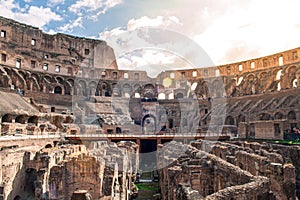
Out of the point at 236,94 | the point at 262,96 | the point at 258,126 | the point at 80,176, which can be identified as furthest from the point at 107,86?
the point at 80,176

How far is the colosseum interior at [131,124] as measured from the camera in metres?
11.1

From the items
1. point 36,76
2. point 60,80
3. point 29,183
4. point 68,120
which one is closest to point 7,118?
point 68,120

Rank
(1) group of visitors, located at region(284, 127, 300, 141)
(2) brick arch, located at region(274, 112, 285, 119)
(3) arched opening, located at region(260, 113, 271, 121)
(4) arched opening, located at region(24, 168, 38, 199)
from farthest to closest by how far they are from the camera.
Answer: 1. (3) arched opening, located at region(260, 113, 271, 121)
2. (2) brick arch, located at region(274, 112, 285, 119)
3. (1) group of visitors, located at region(284, 127, 300, 141)
4. (4) arched opening, located at region(24, 168, 38, 199)

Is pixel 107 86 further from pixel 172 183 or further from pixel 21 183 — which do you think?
pixel 172 183

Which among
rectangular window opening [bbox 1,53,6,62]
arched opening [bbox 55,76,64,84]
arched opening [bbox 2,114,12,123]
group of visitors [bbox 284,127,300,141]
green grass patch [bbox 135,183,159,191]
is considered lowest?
green grass patch [bbox 135,183,159,191]

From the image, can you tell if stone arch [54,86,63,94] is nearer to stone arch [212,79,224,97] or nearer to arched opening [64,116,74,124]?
arched opening [64,116,74,124]

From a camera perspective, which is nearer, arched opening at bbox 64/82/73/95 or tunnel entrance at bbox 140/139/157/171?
tunnel entrance at bbox 140/139/157/171

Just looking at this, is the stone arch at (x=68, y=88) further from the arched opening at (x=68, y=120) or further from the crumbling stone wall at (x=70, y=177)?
the crumbling stone wall at (x=70, y=177)

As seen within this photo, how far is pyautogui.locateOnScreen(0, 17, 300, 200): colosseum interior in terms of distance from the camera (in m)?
11.1

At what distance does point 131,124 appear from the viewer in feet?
151

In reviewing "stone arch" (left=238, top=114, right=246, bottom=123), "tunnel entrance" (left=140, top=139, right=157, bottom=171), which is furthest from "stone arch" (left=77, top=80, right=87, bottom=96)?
"stone arch" (left=238, top=114, right=246, bottom=123)

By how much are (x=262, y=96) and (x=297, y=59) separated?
33.7 ft

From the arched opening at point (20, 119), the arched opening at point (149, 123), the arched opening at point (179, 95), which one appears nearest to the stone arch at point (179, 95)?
the arched opening at point (179, 95)

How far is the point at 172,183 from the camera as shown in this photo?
10.2 metres
